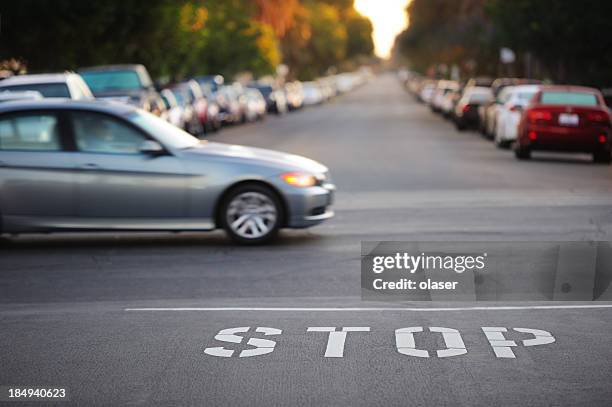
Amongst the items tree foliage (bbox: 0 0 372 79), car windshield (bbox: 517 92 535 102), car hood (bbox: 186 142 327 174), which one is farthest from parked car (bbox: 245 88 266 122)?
car hood (bbox: 186 142 327 174)

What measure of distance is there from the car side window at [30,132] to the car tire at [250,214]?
1.86 metres

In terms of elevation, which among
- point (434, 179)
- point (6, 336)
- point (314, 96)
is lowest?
point (314, 96)

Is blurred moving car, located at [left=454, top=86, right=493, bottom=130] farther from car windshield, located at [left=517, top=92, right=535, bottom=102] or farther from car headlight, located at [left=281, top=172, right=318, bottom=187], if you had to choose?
car headlight, located at [left=281, top=172, right=318, bottom=187]

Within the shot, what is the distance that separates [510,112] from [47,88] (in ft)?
39.5

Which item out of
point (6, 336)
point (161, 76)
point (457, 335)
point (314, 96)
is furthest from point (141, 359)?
point (314, 96)

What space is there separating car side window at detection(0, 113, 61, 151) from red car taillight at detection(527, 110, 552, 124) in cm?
1498

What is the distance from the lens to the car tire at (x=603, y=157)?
88.2 ft

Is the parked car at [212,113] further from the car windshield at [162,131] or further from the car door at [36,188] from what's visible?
A: the car door at [36,188]

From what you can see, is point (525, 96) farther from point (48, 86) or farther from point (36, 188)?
point (36, 188)

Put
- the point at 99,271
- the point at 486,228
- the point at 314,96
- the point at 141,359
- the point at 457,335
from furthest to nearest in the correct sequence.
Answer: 1. the point at 314,96
2. the point at 486,228
3. the point at 99,271
4. the point at 457,335
5. the point at 141,359

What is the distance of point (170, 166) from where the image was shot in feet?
43.9

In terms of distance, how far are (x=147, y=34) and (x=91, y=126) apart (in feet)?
117

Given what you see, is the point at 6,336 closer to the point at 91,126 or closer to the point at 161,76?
the point at 91,126

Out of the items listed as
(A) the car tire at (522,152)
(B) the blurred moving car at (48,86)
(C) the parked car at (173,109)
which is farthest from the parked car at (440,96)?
(B) the blurred moving car at (48,86)
